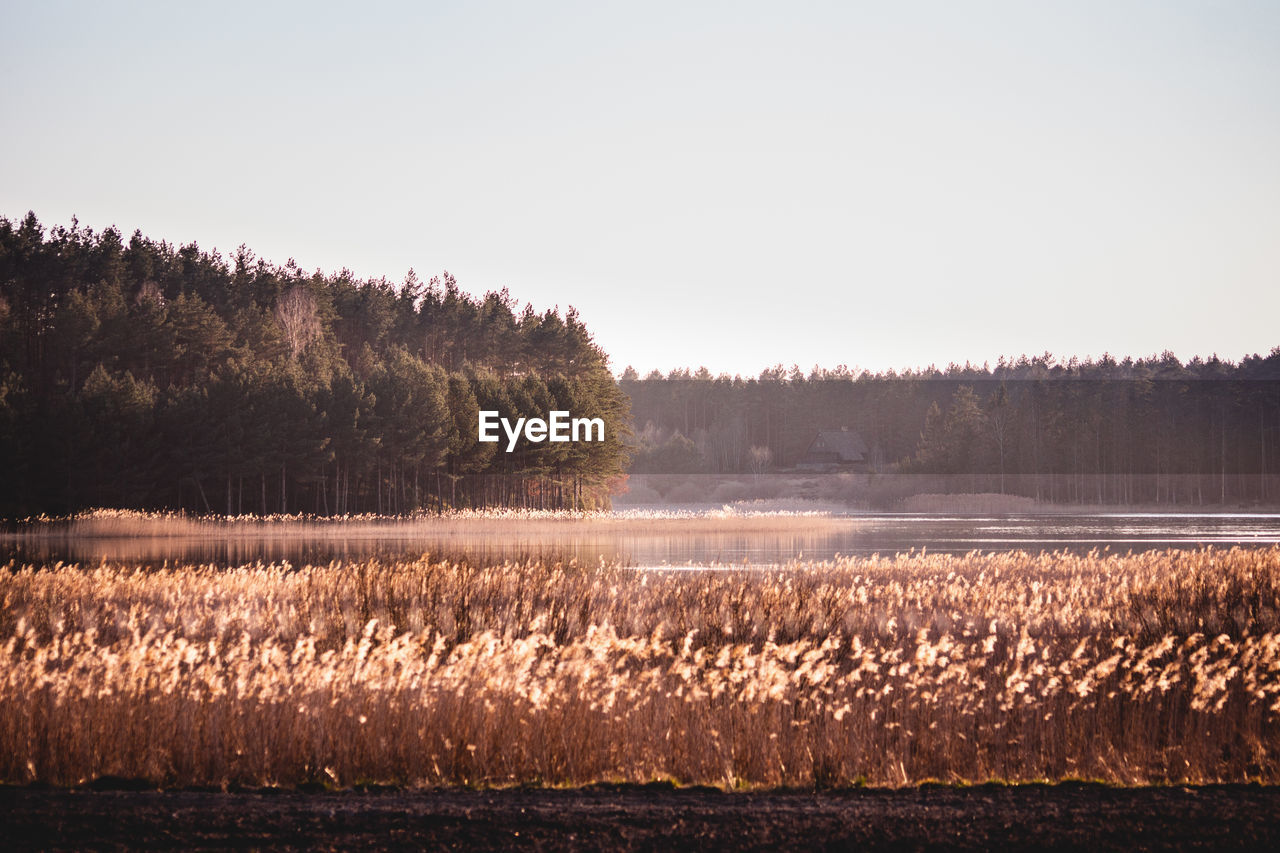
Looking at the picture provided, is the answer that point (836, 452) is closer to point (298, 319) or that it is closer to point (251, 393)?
point (298, 319)

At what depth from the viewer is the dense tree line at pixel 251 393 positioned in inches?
2295

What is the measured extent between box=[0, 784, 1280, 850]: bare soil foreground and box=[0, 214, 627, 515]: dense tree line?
5322 cm

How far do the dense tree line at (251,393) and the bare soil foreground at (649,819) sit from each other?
53215 millimetres

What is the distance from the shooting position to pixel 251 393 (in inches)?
2447

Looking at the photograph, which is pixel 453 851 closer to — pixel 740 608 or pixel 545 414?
pixel 740 608

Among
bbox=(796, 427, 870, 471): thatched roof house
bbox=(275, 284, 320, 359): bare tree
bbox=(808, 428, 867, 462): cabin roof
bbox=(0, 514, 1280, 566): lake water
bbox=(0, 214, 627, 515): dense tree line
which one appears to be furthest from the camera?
bbox=(808, 428, 867, 462): cabin roof

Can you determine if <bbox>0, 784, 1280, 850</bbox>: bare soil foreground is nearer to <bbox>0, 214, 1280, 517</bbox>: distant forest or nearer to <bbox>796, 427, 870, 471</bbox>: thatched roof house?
<bbox>0, 214, 1280, 517</bbox>: distant forest

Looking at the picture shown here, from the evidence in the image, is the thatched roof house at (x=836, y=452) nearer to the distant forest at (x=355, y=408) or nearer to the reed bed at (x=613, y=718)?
the distant forest at (x=355, y=408)

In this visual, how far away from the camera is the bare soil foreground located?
7703mm

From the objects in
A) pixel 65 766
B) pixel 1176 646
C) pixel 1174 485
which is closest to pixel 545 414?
pixel 1176 646

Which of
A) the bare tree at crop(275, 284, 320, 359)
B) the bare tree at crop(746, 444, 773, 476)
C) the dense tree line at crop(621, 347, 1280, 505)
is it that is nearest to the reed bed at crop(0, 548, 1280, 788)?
the bare tree at crop(275, 284, 320, 359)

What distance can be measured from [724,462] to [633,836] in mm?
135476

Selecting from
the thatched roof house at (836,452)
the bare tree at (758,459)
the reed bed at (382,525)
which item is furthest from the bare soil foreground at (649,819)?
the bare tree at (758,459)

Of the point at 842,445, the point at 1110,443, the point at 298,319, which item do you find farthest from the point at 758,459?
the point at 298,319
